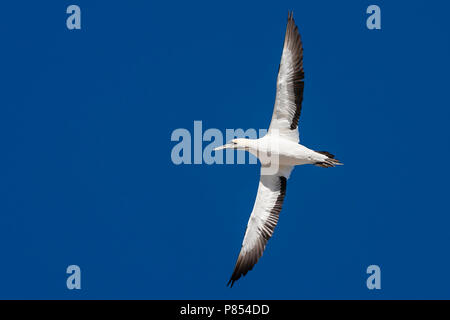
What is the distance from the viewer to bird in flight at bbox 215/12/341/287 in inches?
1017

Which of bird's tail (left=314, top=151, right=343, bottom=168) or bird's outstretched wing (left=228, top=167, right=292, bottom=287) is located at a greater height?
bird's tail (left=314, top=151, right=343, bottom=168)

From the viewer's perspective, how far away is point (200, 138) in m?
28.3

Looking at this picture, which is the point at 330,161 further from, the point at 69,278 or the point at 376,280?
the point at 69,278

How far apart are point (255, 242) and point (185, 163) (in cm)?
375

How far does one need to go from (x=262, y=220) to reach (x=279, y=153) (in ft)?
7.62

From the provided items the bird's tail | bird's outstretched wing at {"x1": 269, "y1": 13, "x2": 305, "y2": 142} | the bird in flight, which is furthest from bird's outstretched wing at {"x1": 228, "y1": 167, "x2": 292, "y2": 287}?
bird's outstretched wing at {"x1": 269, "y1": 13, "x2": 305, "y2": 142}

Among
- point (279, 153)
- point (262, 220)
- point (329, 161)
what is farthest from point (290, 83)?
point (262, 220)

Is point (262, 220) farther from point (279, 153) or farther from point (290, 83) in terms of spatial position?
point (290, 83)

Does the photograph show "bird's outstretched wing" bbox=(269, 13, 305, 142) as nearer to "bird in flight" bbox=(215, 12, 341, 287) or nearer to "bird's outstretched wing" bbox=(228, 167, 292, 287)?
"bird in flight" bbox=(215, 12, 341, 287)

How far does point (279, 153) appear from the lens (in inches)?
1027

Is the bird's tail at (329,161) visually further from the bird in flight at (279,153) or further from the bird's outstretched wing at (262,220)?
the bird's outstretched wing at (262,220)

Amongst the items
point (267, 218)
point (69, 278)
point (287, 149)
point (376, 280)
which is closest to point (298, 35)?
point (287, 149)

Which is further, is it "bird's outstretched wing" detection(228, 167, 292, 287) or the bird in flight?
"bird's outstretched wing" detection(228, 167, 292, 287)

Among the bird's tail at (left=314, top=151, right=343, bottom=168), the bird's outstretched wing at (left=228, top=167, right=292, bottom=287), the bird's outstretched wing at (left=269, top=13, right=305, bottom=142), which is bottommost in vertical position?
the bird's outstretched wing at (left=228, top=167, right=292, bottom=287)
